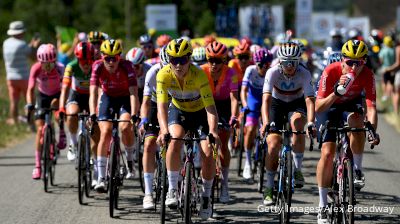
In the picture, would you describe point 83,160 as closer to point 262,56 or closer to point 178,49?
point 178,49

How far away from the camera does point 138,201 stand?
11461 millimetres

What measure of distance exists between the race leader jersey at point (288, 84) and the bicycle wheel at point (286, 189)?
89cm

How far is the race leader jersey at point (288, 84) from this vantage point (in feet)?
33.3

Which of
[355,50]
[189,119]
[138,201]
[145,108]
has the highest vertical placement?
[355,50]

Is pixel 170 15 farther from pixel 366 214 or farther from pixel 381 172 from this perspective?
pixel 366 214

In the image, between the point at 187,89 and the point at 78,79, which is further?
the point at 78,79

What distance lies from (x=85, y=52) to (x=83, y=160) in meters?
1.59

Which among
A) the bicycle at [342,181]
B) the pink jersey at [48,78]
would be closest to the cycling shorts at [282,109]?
the bicycle at [342,181]

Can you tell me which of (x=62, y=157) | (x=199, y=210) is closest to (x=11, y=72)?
(x=62, y=157)

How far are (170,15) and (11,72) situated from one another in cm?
2305

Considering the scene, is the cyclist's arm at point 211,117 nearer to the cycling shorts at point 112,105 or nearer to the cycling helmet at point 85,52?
the cycling shorts at point 112,105

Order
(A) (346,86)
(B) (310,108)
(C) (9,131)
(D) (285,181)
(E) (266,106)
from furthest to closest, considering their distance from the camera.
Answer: (C) (9,131)
(E) (266,106)
(B) (310,108)
(D) (285,181)
(A) (346,86)

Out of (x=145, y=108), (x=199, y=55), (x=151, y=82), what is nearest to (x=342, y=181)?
(x=145, y=108)

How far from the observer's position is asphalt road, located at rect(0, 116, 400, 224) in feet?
33.7
